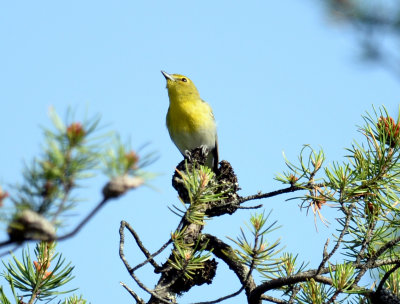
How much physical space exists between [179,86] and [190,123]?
3.52 feet

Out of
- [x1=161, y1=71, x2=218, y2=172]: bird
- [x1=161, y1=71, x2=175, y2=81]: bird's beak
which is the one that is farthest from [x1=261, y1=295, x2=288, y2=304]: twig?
[x1=161, y1=71, x2=175, y2=81]: bird's beak

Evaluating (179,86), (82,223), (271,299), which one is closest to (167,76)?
(179,86)

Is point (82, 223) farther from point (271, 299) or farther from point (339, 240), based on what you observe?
point (271, 299)

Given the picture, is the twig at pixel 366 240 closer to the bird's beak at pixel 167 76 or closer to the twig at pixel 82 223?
the twig at pixel 82 223

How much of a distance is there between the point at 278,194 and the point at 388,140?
73cm

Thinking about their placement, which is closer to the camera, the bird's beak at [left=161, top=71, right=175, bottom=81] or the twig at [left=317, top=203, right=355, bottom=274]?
the twig at [left=317, top=203, right=355, bottom=274]

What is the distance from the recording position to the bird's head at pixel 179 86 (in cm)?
841

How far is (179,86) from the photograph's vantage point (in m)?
8.59

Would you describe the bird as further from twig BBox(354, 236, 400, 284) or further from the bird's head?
twig BBox(354, 236, 400, 284)

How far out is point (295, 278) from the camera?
3062mm

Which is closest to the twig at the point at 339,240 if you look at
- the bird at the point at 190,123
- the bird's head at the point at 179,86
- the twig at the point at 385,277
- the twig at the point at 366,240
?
the twig at the point at 366,240

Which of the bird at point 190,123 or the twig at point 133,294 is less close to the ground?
the bird at point 190,123

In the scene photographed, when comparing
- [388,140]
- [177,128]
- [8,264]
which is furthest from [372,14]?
[177,128]

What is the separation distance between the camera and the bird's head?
8.41 metres
